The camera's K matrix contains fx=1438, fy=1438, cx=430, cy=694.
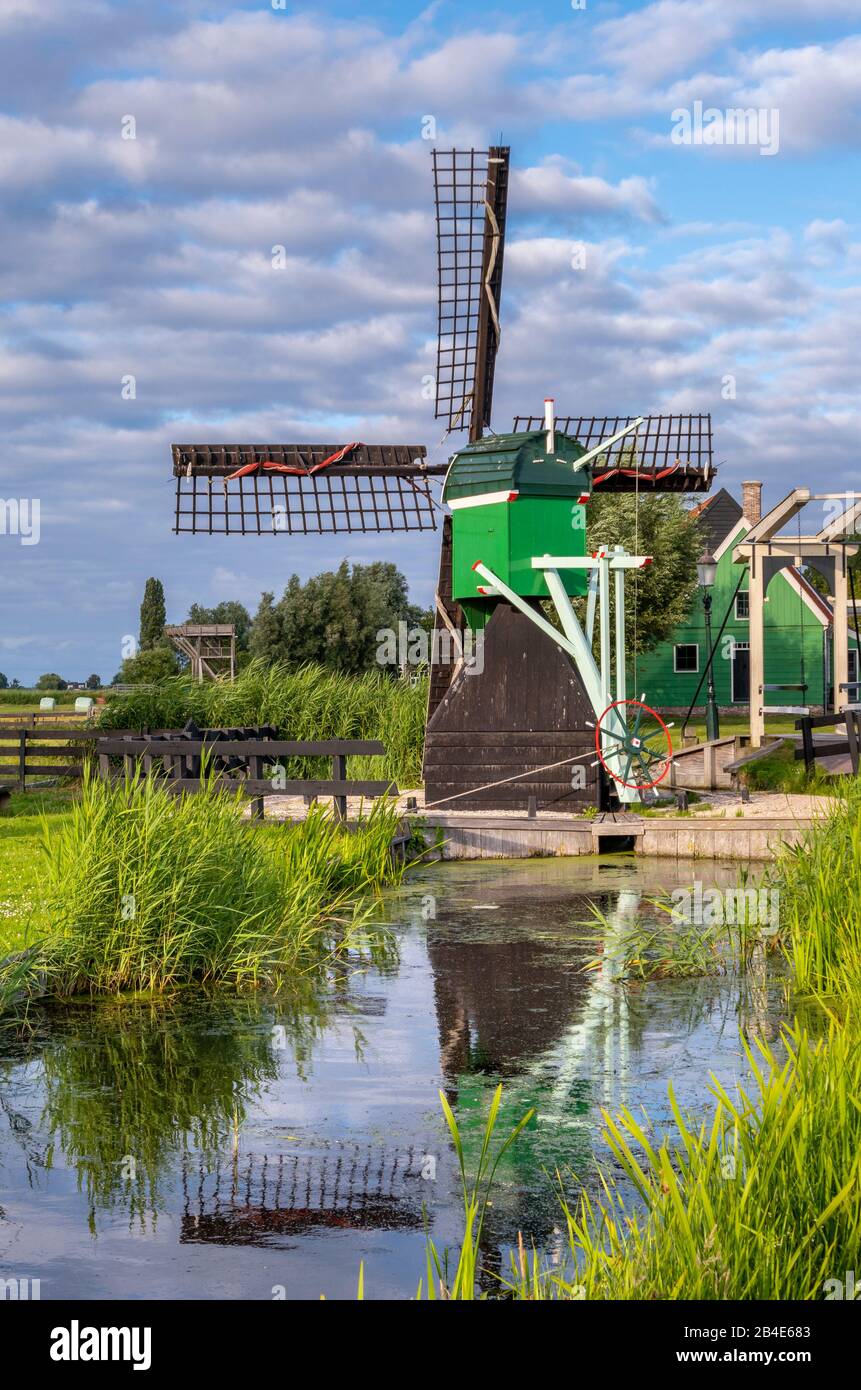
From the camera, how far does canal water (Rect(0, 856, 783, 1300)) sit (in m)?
5.00

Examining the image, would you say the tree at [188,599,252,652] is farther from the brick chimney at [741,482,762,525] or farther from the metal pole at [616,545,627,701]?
the metal pole at [616,545,627,701]

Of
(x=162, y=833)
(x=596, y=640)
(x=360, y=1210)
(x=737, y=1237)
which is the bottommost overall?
(x=360, y=1210)

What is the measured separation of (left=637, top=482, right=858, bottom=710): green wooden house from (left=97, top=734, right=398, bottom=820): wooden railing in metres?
24.4

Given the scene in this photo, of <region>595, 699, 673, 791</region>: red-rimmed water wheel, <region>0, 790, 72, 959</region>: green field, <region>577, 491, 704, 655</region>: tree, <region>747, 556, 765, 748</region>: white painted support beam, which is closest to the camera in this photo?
<region>0, 790, 72, 959</region>: green field

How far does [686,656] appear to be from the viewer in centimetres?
4144

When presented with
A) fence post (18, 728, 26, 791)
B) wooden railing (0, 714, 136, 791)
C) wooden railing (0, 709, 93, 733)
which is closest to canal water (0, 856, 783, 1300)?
wooden railing (0, 714, 136, 791)

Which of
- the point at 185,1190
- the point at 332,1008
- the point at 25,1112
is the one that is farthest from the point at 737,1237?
the point at 332,1008

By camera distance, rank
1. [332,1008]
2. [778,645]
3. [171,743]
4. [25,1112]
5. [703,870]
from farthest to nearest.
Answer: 1. [778,645]
2. [171,743]
3. [703,870]
4. [332,1008]
5. [25,1112]

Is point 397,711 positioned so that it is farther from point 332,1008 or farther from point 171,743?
point 332,1008

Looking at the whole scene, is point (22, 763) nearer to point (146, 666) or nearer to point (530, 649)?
point (530, 649)

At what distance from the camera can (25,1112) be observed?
263 inches

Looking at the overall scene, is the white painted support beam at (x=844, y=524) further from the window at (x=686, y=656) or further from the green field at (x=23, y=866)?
the window at (x=686, y=656)

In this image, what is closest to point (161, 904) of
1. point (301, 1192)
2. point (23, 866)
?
point (301, 1192)
